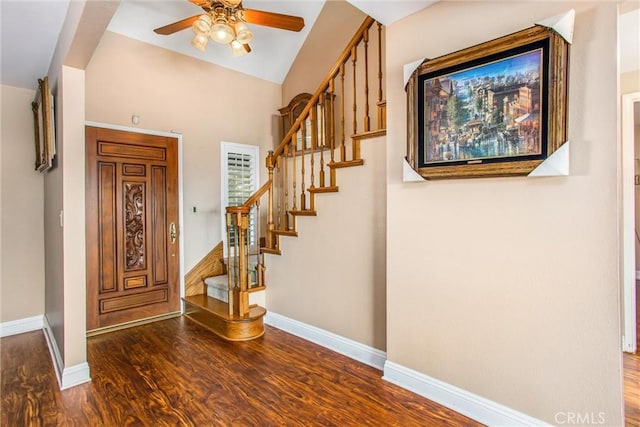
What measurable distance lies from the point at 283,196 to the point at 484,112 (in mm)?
2533

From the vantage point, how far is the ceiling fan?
263cm

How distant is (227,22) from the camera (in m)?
2.72

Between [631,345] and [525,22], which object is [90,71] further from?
[631,345]

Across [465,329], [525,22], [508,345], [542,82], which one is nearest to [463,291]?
[465,329]

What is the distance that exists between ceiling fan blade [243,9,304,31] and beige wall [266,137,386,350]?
128 cm

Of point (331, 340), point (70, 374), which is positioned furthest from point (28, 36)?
point (331, 340)

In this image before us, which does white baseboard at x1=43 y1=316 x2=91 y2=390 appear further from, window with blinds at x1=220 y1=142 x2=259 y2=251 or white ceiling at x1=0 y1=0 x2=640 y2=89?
white ceiling at x1=0 y1=0 x2=640 y2=89

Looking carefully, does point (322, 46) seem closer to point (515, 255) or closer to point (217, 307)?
point (217, 307)

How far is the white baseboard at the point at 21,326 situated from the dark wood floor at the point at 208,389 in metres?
0.28

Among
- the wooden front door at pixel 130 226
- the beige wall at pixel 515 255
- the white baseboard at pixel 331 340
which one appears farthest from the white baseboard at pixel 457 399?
the wooden front door at pixel 130 226

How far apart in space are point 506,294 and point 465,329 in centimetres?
34

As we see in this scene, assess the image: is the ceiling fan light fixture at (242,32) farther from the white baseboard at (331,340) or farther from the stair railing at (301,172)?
the white baseboard at (331,340)

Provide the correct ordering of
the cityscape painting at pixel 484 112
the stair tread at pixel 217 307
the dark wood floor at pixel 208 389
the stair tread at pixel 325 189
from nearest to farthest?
the cityscape painting at pixel 484 112 → the dark wood floor at pixel 208 389 → the stair tread at pixel 325 189 → the stair tread at pixel 217 307

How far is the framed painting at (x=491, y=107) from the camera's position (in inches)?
64.7
